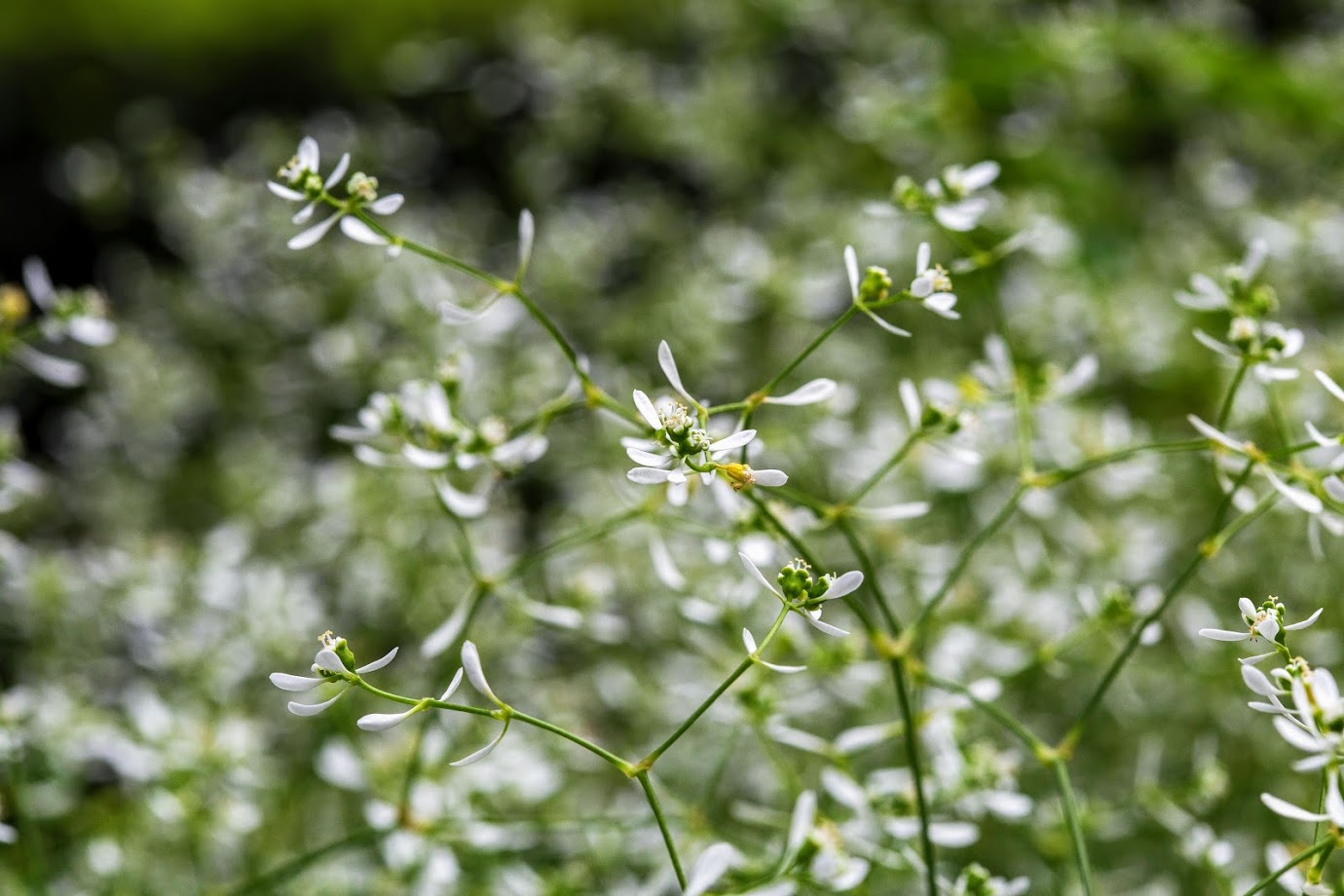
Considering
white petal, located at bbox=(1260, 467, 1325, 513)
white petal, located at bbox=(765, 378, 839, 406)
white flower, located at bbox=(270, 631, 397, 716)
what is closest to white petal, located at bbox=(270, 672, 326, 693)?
white flower, located at bbox=(270, 631, 397, 716)

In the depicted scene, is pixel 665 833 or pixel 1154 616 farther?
pixel 1154 616

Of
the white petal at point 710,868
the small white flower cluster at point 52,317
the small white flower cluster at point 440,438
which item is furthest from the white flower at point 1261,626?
the small white flower cluster at point 52,317

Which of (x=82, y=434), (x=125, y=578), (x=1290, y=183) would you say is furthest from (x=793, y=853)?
(x=1290, y=183)

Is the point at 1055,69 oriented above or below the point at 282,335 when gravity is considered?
above

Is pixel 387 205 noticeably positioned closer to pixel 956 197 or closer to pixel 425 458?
pixel 425 458

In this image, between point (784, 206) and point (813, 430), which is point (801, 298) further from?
point (813, 430)

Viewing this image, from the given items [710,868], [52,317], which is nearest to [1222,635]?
[710,868]
